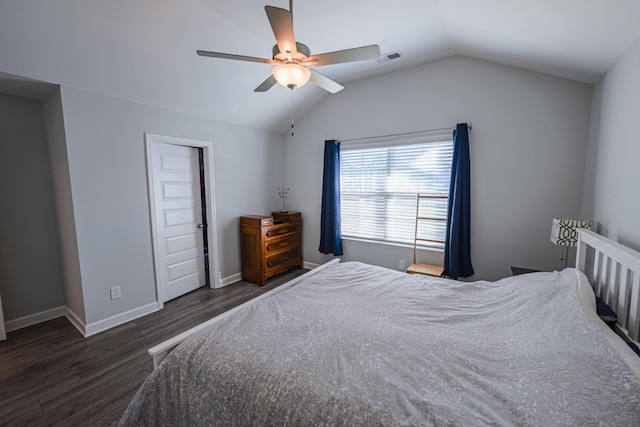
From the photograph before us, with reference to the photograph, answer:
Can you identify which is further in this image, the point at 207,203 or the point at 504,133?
the point at 207,203

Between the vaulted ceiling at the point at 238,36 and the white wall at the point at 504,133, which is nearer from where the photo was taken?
the vaulted ceiling at the point at 238,36

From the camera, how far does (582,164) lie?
97.6 inches

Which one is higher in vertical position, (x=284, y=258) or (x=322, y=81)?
(x=322, y=81)

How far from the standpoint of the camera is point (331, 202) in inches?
155

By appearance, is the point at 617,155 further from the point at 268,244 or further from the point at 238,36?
the point at 268,244

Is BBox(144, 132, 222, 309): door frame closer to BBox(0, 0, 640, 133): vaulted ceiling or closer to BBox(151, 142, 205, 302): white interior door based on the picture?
BBox(151, 142, 205, 302): white interior door

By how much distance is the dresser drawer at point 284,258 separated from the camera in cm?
381

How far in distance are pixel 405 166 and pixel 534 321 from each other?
2452 millimetres

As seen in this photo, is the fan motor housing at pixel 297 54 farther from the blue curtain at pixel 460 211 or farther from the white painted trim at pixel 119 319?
the white painted trim at pixel 119 319

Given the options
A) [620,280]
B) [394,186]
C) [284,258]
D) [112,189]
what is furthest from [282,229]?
[620,280]

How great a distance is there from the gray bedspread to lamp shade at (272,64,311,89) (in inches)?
57.7

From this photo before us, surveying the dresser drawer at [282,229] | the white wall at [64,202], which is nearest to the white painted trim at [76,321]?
the white wall at [64,202]

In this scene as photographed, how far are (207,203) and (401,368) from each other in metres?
3.14

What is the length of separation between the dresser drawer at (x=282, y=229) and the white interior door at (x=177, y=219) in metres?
0.92
